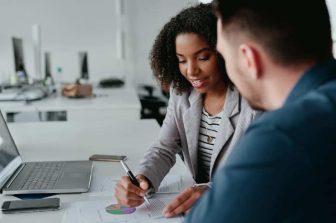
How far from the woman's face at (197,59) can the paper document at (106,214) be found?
502mm

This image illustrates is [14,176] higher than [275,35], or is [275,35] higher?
[275,35]

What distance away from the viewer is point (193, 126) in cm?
155

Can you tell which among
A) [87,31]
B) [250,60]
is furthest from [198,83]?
[87,31]

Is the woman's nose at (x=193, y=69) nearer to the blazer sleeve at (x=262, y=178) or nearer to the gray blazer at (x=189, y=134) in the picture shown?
the gray blazer at (x=189, y=134)

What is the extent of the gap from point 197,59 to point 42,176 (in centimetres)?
67

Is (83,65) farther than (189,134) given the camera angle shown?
Yes

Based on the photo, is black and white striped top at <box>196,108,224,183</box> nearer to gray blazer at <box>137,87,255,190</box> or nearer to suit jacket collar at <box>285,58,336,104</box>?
gray blazer at <box>137,87,255,190</box>

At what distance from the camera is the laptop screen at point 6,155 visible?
1.34 m

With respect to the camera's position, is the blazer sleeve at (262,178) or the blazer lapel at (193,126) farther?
the blazer lapel at (193,126)

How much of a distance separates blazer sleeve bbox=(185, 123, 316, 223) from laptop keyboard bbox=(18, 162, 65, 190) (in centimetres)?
80

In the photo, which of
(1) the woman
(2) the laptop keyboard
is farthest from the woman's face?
(2) the laptop keyboard

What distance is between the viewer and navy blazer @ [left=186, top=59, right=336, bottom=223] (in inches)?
22.7

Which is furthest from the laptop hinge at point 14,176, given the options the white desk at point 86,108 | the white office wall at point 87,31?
the white office wall at point 87,31

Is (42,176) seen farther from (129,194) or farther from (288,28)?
(288,28)
